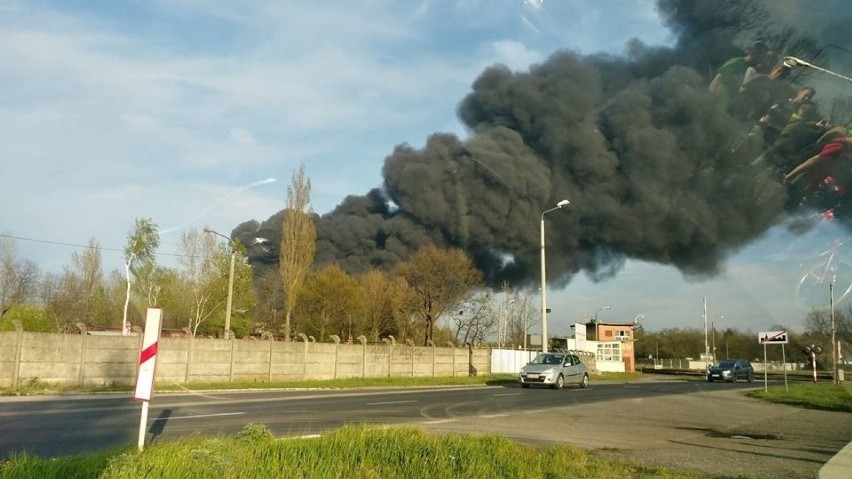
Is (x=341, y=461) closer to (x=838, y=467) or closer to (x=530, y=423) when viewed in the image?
(x=838, y=467)

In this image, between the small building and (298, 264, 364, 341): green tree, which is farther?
the small building

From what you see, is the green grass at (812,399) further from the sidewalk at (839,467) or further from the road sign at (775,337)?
the sidewalk at (839,467)

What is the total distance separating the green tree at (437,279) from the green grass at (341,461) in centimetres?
4728

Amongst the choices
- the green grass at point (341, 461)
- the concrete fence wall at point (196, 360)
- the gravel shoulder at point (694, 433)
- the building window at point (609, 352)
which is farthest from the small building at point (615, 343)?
the green grass at point (341, 461)

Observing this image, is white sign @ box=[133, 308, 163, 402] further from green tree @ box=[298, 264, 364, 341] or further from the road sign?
green tree @ box=[298, 264, 364, 341]

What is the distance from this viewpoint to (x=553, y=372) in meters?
29.9

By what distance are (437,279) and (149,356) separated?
Result: 49277 mm

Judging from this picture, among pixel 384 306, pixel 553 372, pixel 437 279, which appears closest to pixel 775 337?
pixel 553 372

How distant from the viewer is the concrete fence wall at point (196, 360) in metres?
24.4

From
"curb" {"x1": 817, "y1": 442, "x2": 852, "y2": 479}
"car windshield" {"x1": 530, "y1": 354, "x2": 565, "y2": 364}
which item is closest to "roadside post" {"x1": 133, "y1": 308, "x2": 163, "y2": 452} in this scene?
"curb" {"x1": 817, "y1": 442, "x2": 852, "y2": 479}

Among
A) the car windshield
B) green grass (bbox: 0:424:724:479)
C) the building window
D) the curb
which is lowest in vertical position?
the curb

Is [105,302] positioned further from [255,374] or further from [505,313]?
[505,313]

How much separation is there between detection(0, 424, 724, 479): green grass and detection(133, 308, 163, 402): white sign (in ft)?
2.11

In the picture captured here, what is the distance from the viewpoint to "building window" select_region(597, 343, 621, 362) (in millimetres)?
68375
